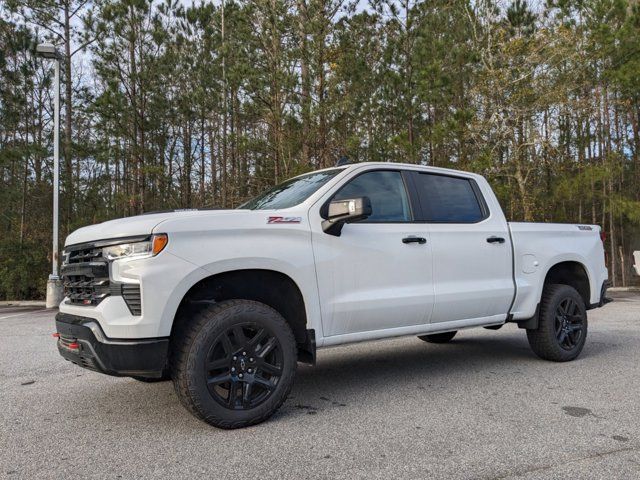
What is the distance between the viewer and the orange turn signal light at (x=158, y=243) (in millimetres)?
3426

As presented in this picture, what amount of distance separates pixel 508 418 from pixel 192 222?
260 centimetres

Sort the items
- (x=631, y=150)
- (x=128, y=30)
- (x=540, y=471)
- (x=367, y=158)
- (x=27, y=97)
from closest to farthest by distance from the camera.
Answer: (x=540, y=471)
(x=367, y=158)
(x=128, y=30)
(x=27, y=97)
(x=631, y=150)

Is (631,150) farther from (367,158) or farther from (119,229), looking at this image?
(119,229)

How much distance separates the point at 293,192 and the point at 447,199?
4.97 feet

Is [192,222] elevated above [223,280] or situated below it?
above

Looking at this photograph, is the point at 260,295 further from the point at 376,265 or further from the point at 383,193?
the point at 383,193

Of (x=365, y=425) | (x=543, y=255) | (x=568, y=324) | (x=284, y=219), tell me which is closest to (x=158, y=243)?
(x=284, y=219)

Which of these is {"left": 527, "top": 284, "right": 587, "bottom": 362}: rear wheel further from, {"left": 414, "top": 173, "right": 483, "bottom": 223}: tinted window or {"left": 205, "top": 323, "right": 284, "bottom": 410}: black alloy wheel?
{"left": 205, "top": 323, "right": 284, "bottom": 410}: black alloy wheel

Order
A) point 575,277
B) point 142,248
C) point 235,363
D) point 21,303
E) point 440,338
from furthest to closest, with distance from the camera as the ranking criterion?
1. point 21,303
2. point 440,338
3. point 575,277
4. point 235,363
5. point 142,248

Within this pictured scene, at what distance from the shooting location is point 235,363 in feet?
11.9

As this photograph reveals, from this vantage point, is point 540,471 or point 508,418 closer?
Result: point 540,471

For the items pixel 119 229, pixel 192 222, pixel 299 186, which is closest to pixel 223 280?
pixel 192 222

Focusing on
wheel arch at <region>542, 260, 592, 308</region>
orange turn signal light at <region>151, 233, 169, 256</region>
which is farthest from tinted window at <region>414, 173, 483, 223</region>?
orange turn signal light at <region>151, 233, 169, 256</region>

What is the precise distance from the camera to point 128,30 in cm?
1694
